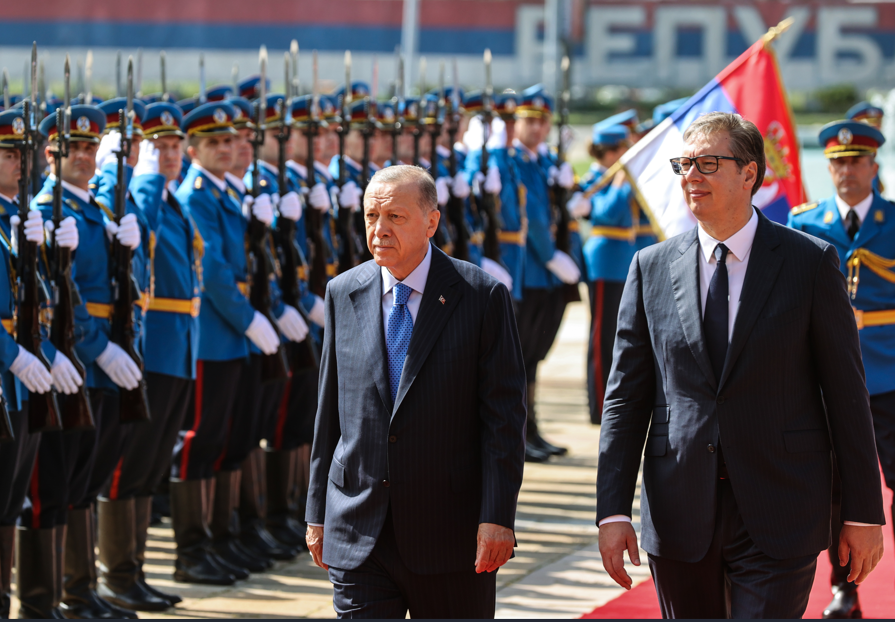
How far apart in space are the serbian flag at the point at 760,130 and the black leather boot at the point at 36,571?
3.21 metres

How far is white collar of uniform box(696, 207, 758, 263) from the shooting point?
3.19 m

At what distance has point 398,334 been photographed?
3.31 metres

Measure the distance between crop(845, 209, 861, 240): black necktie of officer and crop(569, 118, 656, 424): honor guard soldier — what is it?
353cm

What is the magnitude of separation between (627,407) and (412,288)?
1.99ft

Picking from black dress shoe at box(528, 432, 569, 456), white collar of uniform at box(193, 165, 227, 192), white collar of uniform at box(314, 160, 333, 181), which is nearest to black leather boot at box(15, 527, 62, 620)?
white collar of uniform at box(193, 165, 227, 192)

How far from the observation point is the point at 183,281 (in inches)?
213

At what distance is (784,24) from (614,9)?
62.5ft

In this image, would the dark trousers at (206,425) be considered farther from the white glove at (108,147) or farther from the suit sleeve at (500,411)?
the suit sleeve at (500,411)

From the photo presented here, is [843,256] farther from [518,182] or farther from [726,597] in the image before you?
[518,182]

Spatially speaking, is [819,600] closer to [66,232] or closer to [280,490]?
[280,490]

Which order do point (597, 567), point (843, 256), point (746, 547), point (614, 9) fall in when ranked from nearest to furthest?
point (746, 547) → point (843, 256) → point (597, 567) → point (614, 9)

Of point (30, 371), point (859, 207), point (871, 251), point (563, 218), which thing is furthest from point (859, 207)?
point (563, 218)

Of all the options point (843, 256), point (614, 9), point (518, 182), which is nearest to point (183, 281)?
point (843, 256)

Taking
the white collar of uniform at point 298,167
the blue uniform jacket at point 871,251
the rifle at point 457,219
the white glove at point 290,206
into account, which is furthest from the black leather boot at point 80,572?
the rifle at point 457,219
